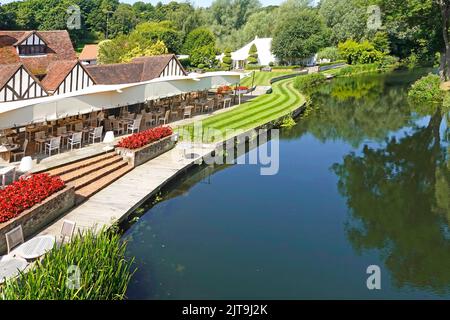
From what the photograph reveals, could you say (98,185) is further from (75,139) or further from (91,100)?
(91,100)

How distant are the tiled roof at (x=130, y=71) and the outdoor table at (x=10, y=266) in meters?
18.5

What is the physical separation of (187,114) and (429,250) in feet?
59.7

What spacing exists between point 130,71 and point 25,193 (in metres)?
20.1

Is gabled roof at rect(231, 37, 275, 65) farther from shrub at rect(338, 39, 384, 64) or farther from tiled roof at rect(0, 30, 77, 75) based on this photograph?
tiled roof at rect(0, 30, 77, 75)

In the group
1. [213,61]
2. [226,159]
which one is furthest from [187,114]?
[213,61]

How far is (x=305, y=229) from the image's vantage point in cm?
1466

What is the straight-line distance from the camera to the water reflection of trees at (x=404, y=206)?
12750mm

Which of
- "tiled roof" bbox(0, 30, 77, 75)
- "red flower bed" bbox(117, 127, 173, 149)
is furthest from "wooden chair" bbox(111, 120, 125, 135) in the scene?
"tiled roof" bbox(0, 30, 77, 75)

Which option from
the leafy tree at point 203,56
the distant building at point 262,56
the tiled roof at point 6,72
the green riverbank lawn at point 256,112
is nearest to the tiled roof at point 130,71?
the green riverbank lawn at point 256,112

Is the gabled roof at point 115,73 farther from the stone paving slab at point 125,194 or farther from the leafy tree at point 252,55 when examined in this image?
the leafy tree at point 252,55

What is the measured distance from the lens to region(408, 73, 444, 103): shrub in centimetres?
4203

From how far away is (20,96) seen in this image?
878 inches

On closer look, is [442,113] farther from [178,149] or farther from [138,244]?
[138,244]
